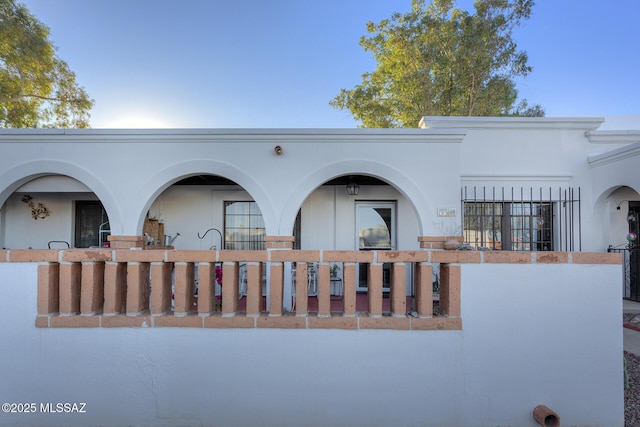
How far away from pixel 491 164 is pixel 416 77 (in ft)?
19.2

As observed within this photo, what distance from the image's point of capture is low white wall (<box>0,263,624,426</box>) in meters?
2.15

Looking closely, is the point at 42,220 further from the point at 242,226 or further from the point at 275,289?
the point at 275,289

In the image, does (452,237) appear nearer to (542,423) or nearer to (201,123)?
(542,423)

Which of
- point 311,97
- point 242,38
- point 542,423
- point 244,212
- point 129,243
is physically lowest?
point 542,423

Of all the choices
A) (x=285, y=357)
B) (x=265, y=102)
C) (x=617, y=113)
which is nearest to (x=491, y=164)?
(x=285, y=357)

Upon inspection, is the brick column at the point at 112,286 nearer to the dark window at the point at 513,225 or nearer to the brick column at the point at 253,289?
the brick column at the point at 253,289

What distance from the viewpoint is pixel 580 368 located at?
7.15 ft

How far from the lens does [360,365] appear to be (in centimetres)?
215

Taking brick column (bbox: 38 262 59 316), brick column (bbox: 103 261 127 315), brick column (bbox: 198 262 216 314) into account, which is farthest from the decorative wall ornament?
brick column (bbox: 198 262 216 314)

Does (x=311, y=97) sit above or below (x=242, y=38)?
below

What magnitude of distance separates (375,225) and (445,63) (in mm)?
6912

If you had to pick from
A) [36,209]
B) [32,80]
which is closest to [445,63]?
[36,209]

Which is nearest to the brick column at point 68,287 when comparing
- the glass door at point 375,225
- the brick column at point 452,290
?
the brick column at point 452,290

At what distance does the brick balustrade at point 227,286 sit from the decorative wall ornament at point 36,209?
18.8ft
